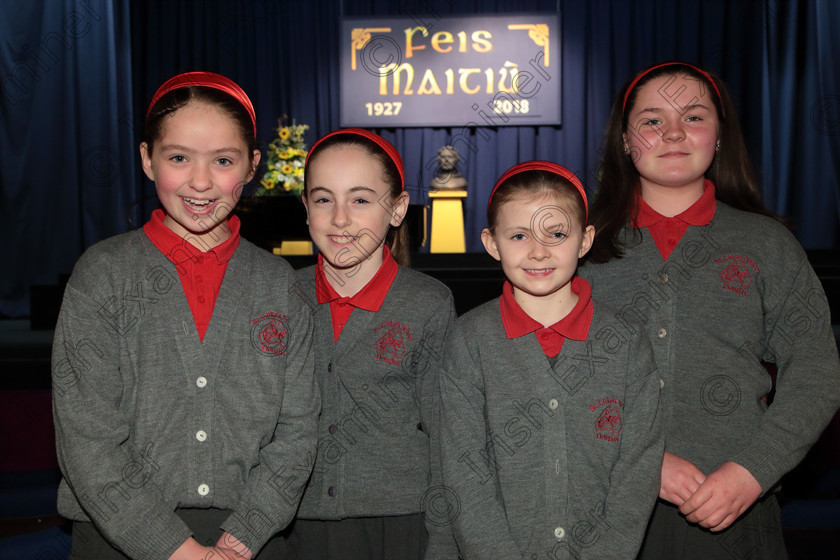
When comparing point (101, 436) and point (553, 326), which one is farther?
point (553, 326)

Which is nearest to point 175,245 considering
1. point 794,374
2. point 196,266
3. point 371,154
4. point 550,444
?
point 196,266

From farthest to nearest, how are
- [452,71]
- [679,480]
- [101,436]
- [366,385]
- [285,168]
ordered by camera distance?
1. [452,71]
2. [285,168]
3. [366,385]
4. [679,480]
5. [101,436]

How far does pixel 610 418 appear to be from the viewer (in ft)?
4.25

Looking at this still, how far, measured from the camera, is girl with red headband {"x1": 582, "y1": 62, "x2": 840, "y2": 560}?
4.38 feet

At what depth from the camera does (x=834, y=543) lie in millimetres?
2432

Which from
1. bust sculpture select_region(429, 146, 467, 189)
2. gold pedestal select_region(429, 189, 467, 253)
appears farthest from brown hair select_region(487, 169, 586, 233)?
bust sculpture select_region(429, 146, 467, 189)

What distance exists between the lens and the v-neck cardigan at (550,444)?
4.07ft

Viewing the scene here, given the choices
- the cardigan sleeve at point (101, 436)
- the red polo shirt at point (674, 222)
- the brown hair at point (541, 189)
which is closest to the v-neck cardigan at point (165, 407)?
the cardigan sleeve at point (101, 436)

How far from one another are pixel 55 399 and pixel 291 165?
443cm

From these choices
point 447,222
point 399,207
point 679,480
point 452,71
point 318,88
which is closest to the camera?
point 679,480

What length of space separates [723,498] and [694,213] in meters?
0.57

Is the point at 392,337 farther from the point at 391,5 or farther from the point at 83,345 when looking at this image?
the point at 391,5

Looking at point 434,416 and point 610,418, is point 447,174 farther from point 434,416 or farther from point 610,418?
point 610,418

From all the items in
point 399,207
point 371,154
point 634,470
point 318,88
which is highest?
point 318,88
